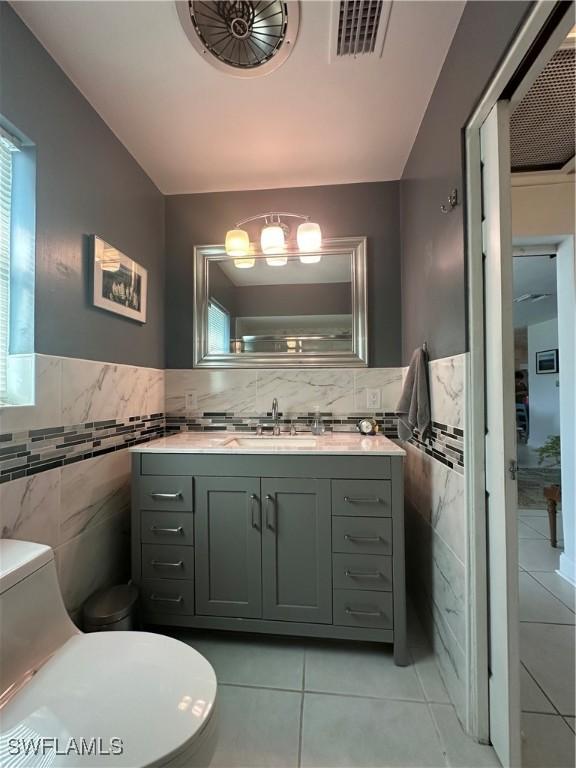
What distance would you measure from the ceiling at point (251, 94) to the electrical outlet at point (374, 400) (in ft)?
4.31

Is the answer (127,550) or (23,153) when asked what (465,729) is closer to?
(127,550)

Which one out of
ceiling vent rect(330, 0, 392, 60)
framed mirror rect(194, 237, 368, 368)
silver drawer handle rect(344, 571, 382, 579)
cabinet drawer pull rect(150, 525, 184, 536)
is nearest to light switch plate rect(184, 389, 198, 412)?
framed mirror rect(194, 237, 368, 368)

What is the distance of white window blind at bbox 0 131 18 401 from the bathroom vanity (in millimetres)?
630

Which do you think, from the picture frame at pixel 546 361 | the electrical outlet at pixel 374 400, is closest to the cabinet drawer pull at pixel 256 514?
the electrical outlet at pixel 374 400

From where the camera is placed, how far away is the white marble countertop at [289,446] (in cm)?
142

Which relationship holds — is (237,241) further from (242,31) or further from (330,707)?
(330,707)

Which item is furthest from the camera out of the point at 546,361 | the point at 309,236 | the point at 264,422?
the point at 546,361

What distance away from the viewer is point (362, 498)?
1.40m

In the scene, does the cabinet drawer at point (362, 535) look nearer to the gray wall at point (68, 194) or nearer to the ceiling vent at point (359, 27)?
the gray wall at point (68, 194)

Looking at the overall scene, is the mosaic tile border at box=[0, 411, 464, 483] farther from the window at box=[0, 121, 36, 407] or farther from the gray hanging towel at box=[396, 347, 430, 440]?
the window at box=[0, 121, 36, 407]

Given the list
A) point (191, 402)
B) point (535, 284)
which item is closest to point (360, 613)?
point (191, 402)

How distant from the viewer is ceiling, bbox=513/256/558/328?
2848 mm

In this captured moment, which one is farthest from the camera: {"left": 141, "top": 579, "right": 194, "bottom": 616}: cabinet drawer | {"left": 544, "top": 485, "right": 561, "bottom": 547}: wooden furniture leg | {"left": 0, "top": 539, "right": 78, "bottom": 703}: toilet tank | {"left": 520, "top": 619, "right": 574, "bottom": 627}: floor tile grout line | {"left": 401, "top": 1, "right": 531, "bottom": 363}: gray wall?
{"left": 544, "top": 485, "right": 561, "bottom": 547}: wooden furniture leg

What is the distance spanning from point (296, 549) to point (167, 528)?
0.59 m
